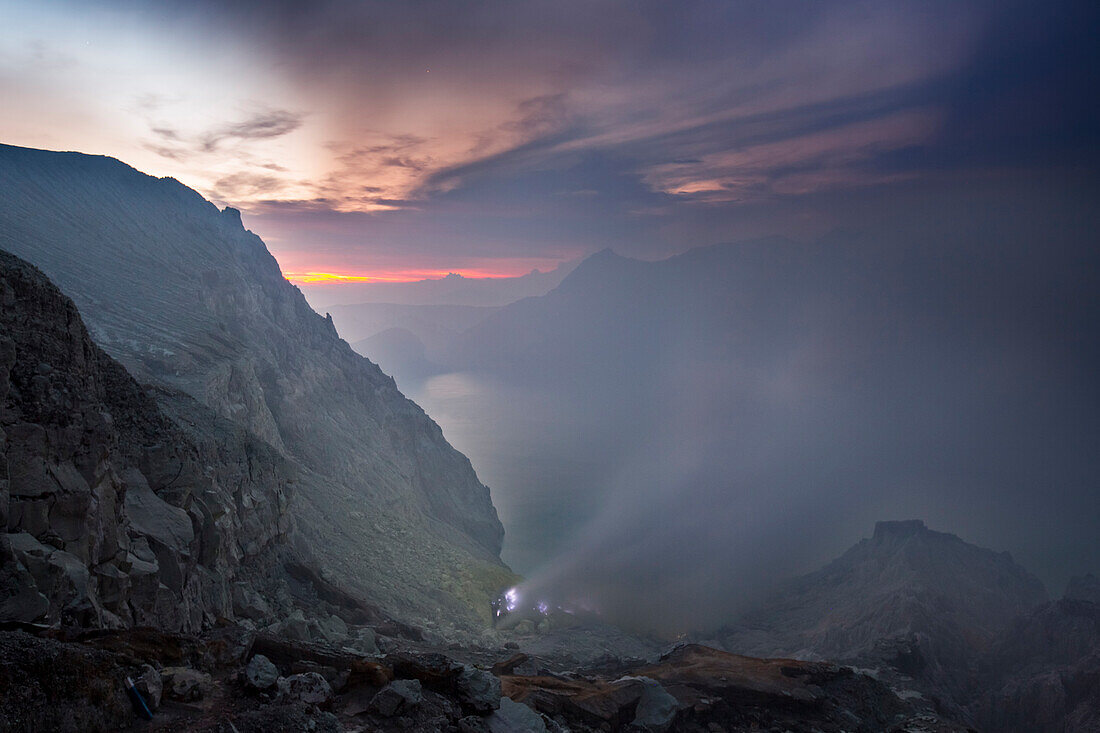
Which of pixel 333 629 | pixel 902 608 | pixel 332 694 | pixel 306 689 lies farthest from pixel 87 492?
pixel 902 608

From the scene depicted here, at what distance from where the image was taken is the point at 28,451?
13.7 meters

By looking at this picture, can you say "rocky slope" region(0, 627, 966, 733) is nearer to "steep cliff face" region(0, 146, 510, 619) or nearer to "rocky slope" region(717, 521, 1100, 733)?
"rocky slope" region(717, 521, 1100, 733)

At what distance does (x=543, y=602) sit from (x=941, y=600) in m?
A: 55.0

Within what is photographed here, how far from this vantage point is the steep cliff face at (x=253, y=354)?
49.1 m

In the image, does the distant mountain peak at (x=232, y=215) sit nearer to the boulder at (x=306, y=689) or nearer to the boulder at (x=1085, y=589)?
the boulder at (x=306, y=689)

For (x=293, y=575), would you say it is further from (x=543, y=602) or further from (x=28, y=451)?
(x=543, y=602)

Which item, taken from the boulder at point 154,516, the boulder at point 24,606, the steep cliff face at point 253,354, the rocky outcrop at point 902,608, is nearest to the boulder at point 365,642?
the boulder at point 154,516

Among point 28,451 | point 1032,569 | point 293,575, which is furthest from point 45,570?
point 1032,569

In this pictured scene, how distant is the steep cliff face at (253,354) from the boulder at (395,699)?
113ft

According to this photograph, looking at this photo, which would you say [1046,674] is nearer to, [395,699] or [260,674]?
[395,699]

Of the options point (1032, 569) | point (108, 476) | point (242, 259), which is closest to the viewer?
point (108, 476)

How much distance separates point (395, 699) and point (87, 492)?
32.0 ft

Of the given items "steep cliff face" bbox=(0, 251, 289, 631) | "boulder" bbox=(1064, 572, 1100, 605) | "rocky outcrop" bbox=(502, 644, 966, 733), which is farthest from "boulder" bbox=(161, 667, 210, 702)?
"boulder" bbox=(1064, 572, 1100, 605)

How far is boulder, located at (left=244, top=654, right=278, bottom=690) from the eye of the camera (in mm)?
11602
